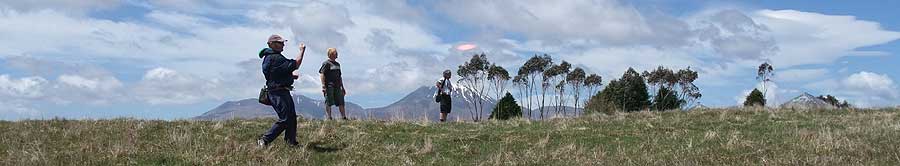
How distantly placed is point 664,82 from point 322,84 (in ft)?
149

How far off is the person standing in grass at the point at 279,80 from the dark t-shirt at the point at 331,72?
443cm

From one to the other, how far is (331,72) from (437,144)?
A: 4.21 m

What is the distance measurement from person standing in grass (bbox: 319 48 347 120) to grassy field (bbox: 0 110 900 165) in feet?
3.57

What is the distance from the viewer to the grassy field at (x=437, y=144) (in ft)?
30.4

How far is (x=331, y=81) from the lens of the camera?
1490 centimetres

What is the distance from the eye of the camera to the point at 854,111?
1895 cm

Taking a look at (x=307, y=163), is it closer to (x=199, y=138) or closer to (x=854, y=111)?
(x=199, y=138)

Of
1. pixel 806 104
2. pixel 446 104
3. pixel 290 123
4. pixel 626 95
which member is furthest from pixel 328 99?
pixel 626 95

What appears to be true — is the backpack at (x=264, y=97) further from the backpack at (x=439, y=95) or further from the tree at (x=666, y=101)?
the tree at (x=666, y=101)

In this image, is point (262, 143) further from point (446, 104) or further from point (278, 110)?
point (446, 104)

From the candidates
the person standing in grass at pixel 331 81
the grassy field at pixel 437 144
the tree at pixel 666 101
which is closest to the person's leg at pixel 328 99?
the person standing in grass at pixel 331 81

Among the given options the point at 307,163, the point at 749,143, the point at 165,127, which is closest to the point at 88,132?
the point at 165,127

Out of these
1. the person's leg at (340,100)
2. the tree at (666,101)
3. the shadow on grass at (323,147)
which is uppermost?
the tree at (666,101)

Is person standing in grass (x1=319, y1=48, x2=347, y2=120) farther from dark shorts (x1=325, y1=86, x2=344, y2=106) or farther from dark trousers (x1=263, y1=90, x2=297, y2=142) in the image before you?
dark trousers (x1=263, y1=90, x2=297, y2=142)
